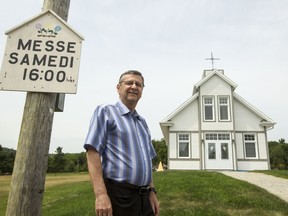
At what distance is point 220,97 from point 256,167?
5.68 metres

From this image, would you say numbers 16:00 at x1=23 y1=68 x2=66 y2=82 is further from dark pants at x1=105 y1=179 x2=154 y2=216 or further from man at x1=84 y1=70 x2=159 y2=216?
dark pants at x1=105 y1=179 x2=154 y2=216

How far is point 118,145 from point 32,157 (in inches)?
29.3

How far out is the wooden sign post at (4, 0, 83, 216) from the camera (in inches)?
81.0

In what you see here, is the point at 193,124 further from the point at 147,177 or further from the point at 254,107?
the point at 147,177

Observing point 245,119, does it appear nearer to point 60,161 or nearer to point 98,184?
point 98,184

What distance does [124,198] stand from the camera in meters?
2.42

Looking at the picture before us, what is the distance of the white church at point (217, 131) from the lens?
19344 millimetres

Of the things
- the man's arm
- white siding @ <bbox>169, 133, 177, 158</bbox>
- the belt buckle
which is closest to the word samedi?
the man's arm

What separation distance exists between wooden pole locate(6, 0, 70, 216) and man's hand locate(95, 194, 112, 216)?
45 centimetres

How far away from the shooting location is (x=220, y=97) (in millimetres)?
20625

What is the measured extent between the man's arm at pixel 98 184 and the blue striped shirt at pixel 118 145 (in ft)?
0.26

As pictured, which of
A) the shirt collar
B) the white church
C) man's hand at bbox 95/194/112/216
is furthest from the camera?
the white church

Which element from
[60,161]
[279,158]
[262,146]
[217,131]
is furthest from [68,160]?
[262,146]

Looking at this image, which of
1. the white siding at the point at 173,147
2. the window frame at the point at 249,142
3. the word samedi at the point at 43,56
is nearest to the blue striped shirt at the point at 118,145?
the word samedi at the point at 43,56
